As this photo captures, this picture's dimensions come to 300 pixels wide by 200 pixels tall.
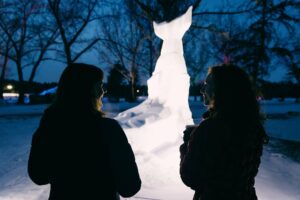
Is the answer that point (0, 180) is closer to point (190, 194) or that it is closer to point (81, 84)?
point (190, 194)

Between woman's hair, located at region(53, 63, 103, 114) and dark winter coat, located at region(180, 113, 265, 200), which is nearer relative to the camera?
woman's hair, located at region(53, 63, 103, 114)

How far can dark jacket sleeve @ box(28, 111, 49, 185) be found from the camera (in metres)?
2.10

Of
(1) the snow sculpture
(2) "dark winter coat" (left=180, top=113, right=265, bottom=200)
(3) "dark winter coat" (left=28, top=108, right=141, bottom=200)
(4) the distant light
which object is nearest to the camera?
(3) "dark winter coat" (left=28, top=108, right=141, bottom=200)

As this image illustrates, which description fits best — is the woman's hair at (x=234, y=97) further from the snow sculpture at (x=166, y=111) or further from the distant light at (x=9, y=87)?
the distant light at (x=9, y=87)

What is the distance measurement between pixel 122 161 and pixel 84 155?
252 millimetres

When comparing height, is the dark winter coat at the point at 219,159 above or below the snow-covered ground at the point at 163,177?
above

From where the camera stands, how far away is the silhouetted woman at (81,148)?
2.07 m

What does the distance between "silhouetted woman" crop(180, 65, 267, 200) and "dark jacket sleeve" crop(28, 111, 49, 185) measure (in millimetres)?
950

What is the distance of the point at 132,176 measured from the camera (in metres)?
2.09

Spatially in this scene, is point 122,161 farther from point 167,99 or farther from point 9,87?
point 9,87

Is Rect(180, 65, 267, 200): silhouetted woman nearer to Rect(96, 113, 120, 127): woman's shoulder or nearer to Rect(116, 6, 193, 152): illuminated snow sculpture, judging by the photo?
Rect(96, 113, 120, 127): woman's shoulder

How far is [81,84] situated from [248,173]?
53.7 inches

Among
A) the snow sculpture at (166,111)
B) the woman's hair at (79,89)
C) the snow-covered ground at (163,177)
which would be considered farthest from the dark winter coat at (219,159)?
the snow sculpture at (166,111)

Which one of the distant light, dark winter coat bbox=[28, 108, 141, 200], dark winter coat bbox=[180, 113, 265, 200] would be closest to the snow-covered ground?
dark winter coat bbox=[180, 113, 265, 200]
